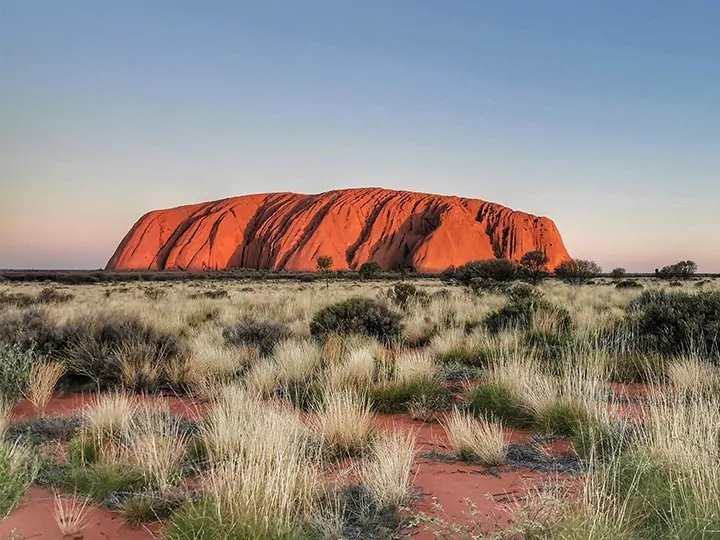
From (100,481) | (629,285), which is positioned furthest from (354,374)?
(629,285)

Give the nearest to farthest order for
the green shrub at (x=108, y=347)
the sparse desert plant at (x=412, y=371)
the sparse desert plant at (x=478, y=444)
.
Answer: the sparse desert plant at (x=478, y=444), the sparse desert plant at (x=412, y=371), the green shrub at (x=108, y=347)

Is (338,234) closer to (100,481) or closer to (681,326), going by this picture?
(681,326)

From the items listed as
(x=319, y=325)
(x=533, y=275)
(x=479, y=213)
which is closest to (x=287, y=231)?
(x=479, y=213)

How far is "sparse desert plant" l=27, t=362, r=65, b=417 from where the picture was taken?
7223 millimetres

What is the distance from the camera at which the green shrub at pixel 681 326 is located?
945cm

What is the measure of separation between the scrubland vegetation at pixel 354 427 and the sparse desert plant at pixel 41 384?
0.04 metres

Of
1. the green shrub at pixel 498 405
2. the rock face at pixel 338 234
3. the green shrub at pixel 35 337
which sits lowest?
the green shrub at pixel 498 405

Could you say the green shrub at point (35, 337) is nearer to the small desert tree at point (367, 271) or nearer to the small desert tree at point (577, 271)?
the small desert tree at point (577, 271)

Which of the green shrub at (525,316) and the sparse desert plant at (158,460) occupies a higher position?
the green shrub at (525,316)

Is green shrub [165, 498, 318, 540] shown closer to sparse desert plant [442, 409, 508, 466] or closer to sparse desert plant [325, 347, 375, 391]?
sparse desert plant [442, 409, 508, 466]

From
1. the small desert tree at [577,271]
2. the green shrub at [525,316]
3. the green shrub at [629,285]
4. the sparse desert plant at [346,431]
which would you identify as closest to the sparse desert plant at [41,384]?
the sparse desert plant at [346,431]

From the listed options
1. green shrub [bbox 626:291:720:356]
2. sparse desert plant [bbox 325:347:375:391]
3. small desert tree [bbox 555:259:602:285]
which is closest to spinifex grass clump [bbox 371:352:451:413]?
sparse desert plant [bbox 325:347:375:391]

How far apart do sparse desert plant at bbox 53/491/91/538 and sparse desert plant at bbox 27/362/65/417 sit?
337 centimetres

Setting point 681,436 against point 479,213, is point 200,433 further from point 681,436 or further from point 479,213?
point 479,213
